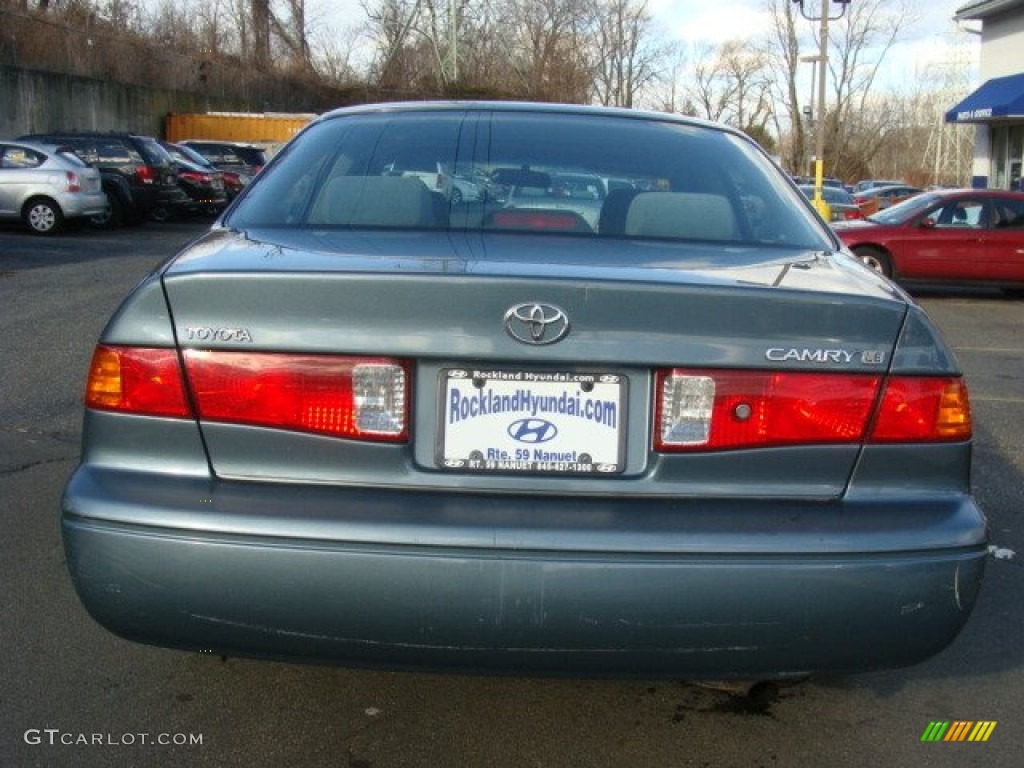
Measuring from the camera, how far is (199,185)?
891 inches

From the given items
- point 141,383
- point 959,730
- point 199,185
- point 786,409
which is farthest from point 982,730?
point 199,185

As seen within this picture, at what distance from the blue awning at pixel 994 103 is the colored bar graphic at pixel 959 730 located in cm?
2613

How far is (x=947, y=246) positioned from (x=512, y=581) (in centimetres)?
1312

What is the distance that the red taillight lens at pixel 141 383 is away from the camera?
2486 mm

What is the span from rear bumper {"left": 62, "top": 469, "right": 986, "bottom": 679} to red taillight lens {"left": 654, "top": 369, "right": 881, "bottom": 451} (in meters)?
Answer: 0.15

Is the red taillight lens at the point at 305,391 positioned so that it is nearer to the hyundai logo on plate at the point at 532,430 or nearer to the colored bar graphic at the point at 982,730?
the hyundai logo on plate at the point at 532,430

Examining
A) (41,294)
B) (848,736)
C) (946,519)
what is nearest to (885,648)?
(946,519)

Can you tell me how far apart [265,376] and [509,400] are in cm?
53

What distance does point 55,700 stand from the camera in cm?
300

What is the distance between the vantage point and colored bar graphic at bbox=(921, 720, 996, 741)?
296 cm

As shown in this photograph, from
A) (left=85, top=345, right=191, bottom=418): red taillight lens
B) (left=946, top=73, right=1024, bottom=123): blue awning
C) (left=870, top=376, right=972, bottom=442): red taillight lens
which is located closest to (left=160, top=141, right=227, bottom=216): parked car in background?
(left=946, top=73, right=1024, bottom=123): blue awning

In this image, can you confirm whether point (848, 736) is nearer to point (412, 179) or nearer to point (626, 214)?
point (626, 214)

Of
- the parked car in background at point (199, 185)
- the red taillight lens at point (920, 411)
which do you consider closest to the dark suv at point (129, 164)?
the parked car in background at point (199, 185)

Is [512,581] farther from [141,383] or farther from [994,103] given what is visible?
[994,103]
